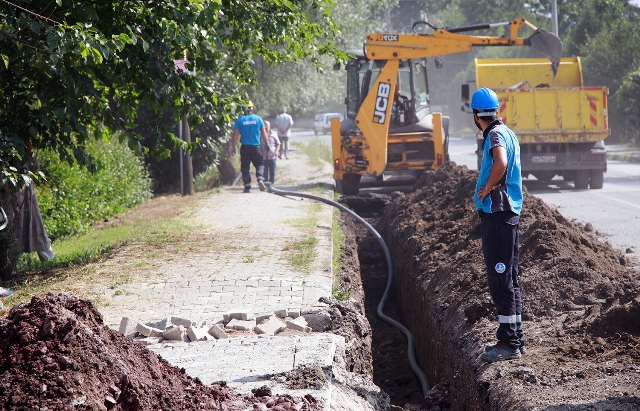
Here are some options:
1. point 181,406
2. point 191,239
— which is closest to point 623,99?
point 191,239

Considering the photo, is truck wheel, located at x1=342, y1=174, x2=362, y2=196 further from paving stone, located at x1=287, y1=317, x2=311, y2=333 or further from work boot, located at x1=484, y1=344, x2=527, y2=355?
work boot, located at x1=484, y1=344, x2=527, y2=355

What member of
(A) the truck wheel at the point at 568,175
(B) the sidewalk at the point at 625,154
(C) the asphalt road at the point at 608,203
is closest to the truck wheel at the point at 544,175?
(C) the asphalt road at the point at 608,203

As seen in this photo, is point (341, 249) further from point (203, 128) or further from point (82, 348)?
point (203, 128)

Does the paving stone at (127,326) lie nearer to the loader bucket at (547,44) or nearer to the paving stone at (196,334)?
the paving stone at (196,334)

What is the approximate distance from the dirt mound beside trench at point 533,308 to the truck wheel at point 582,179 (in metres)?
7.02

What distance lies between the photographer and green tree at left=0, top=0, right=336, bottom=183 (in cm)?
653

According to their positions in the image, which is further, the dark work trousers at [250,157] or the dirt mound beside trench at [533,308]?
the dark work trousers at [250,157]

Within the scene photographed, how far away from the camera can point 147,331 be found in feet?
19.2

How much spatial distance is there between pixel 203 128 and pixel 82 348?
48.6 ft

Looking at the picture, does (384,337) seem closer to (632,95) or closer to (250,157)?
(250,157)

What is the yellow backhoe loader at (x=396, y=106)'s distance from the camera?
1463 centimetres

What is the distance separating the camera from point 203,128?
59.6 feet

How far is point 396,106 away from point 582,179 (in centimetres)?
454

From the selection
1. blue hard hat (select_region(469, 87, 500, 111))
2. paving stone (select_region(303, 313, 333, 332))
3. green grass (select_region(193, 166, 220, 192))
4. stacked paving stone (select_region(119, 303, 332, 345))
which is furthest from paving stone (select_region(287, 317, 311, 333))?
green grass (select_region(193, 166, 220, 192))
